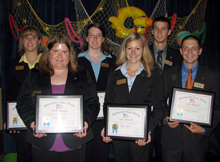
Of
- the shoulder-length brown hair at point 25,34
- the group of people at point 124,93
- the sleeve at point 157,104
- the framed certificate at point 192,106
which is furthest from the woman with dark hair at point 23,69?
the framed certificate at point 192,106

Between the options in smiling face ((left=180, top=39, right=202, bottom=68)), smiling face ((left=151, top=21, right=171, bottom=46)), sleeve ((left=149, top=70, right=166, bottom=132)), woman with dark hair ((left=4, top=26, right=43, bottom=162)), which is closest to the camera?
sleeve ((left=149, top=70, right=166, bottom=132))

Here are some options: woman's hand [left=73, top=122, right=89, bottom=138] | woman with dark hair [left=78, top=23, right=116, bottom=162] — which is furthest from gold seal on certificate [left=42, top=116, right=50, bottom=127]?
woman with dark hair [left=78, top=23, right=116, bottom=162]

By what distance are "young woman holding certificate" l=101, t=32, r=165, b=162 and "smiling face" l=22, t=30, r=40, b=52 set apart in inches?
52.5

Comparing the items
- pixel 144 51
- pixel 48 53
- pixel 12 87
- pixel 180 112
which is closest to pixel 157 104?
pixel 180 112

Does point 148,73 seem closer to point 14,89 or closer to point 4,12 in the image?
point 14,89

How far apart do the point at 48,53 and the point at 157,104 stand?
1.36m

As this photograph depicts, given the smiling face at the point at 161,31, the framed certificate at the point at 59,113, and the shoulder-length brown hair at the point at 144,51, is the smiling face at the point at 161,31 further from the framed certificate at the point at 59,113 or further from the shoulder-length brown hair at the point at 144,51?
the framed certificate at the point at 59,113

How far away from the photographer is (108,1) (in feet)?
13.2

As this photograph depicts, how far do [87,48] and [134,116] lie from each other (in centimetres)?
154

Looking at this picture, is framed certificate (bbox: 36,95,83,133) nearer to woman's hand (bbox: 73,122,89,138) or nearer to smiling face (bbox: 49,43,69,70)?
woman's hand (bbox: 73,122,89,138)

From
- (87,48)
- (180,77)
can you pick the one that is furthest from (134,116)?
(87,48)

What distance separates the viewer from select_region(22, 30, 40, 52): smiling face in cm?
267

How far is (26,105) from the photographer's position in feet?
6.20

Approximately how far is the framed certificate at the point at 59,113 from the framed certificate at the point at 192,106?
1013 millimetres
